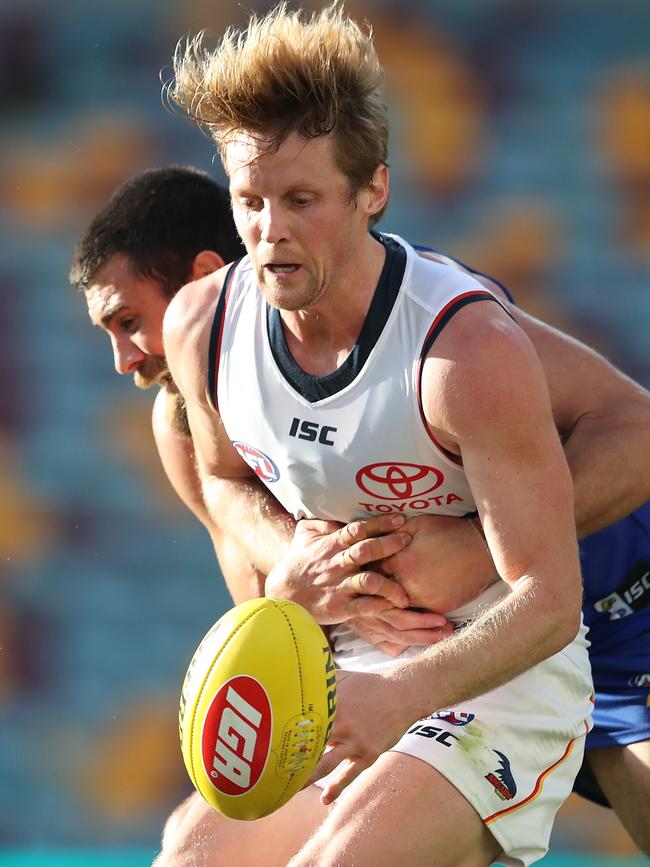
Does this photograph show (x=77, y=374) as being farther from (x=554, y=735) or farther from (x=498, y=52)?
(x=554, y=735)

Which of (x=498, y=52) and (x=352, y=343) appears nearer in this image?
(x=352, y=343)

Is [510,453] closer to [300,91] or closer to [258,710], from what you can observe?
[258,710]

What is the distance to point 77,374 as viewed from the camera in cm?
687

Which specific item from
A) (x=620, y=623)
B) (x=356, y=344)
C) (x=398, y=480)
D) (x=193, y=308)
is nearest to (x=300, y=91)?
(x=356, y=344)

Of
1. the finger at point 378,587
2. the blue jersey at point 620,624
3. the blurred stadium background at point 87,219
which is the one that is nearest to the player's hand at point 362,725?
the finger at point 378,587

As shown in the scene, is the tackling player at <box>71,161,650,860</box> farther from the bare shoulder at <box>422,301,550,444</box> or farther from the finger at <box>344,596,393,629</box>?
the bare shoulder at <box>422,301,550,444</box>

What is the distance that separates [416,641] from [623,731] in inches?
41.7

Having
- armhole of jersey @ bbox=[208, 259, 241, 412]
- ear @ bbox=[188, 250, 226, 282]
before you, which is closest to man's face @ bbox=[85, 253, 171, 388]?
ear @ bbox=[188, 250, 226, 282]

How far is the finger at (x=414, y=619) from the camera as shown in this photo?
2924mm

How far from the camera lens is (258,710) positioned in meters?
2.33

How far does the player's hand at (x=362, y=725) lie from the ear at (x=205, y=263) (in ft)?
6.24

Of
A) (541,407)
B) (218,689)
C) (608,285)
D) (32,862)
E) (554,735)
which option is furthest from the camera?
(608,285)

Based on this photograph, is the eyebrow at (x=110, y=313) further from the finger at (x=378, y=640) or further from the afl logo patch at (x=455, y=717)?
the afl logo patch at (x=455, y=717)

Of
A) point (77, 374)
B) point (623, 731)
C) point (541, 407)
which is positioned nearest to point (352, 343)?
point (541, 407)
